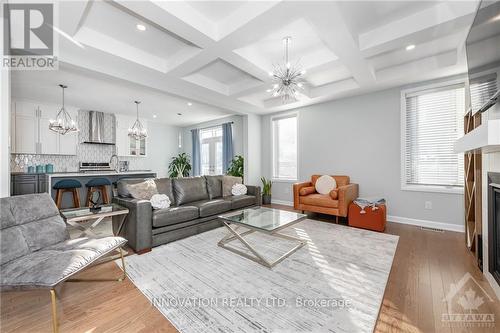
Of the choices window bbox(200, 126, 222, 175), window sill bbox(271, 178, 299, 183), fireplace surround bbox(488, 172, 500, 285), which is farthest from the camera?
window bbox(200, 126, 222, 175)

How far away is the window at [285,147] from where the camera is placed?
553 cm

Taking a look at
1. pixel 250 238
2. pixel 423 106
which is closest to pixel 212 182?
pixel 250 238

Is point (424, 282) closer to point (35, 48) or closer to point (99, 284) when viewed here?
point (99, 284)

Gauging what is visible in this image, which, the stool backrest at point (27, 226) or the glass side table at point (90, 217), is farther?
the glass side table at point (90, 217)

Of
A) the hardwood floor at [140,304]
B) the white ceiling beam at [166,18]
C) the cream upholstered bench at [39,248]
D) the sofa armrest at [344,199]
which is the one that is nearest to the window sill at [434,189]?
the sofa armrest at [344,199]

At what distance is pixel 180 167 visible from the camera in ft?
25.1

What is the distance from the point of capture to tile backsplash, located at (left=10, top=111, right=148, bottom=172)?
508cm

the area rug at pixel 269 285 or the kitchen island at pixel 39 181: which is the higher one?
the kitchen island at pixel 39 181

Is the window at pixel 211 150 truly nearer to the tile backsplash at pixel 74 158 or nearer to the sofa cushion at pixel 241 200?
the tile backsplash at pixel 74 158

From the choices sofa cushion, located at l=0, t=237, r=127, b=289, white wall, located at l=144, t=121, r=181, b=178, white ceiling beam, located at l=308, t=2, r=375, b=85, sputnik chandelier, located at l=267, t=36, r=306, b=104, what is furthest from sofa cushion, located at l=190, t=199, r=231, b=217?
white wall, located at l=144, t=121, r=181, b=178

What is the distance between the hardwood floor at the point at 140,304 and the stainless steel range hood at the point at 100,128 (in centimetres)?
507

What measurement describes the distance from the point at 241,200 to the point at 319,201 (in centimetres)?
149

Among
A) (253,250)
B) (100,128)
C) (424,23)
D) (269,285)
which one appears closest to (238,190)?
(253,250)

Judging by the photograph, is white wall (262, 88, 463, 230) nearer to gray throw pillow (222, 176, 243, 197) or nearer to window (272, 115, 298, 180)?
window (272, 115, 298, 180)
